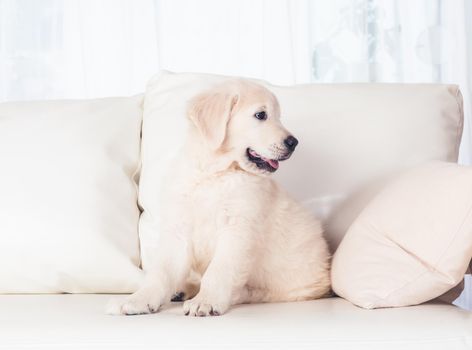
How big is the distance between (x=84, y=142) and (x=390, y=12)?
1.82m

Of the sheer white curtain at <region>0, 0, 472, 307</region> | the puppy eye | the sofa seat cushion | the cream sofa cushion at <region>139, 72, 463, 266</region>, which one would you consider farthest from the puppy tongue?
the sheer white curtain at <region>0, 0, 472, 307</region>

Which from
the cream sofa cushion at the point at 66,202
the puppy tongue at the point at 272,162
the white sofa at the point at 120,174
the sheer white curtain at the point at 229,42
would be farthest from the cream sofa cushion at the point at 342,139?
the sheer white curtain at the point at 229,42

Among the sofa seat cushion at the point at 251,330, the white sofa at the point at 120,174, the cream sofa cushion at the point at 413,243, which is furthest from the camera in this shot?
the white sofa at the point at 120,174

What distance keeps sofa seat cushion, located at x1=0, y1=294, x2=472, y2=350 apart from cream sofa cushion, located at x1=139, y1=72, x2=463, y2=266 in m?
0.53

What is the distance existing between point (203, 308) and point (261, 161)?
51 centimetres

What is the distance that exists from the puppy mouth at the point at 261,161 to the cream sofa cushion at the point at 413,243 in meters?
0.30

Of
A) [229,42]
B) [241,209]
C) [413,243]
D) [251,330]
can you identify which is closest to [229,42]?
[229,42]

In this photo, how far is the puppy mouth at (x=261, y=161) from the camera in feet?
6.47

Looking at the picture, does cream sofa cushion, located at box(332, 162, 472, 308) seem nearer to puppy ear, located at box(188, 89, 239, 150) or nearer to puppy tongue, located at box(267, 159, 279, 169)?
puppy tongue, located at box(267, 159, 279, 169)

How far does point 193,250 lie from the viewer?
1961 mm

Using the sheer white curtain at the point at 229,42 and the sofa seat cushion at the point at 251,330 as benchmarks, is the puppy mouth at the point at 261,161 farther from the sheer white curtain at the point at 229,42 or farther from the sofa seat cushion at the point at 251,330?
the sheer white curtain at the point at 229,42

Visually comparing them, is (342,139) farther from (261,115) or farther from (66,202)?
(66,202)

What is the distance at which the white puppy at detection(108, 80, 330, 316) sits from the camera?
192 centimetres

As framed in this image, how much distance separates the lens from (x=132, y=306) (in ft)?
5.51
